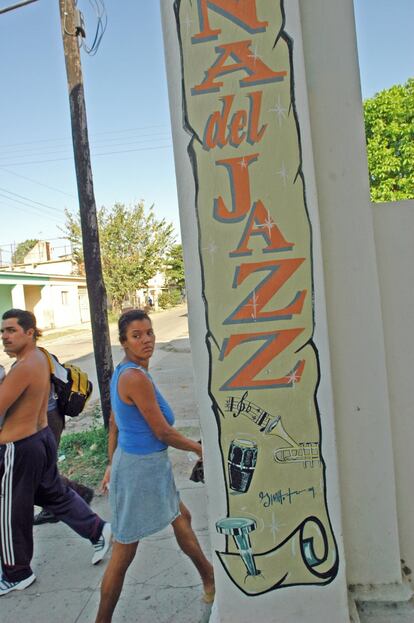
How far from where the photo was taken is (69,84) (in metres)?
Result: 5.20

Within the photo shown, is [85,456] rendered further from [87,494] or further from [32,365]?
[32,365]

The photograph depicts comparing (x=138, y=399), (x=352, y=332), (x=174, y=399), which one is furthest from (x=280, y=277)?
(x=174, y=399)

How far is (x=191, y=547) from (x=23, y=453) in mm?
1187

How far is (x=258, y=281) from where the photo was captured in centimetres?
212

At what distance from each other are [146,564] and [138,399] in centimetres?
145

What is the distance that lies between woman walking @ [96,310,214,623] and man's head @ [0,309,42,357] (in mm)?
941

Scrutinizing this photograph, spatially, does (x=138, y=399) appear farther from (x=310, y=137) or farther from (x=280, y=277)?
(x=310, y=137)

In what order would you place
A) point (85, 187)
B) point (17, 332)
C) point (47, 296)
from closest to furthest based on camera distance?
point (17, 332) < point (85, 187) < point (47, 296)

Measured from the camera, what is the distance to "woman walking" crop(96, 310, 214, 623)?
7.49 ft

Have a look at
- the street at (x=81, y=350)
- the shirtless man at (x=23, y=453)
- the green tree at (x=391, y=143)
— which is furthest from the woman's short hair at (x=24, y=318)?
the green tree at (x=391, y=143)

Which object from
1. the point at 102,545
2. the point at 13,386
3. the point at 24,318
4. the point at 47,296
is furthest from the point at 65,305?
the point at 13,386

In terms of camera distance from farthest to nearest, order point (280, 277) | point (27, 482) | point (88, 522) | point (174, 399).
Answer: point (174, 399)
point (88, 522)
point (27, 482)
point (280, 277)

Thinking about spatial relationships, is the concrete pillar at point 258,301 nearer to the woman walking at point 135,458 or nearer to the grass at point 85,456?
the woman walking at point 135,458

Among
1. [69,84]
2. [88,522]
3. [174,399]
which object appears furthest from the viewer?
[174,399]
